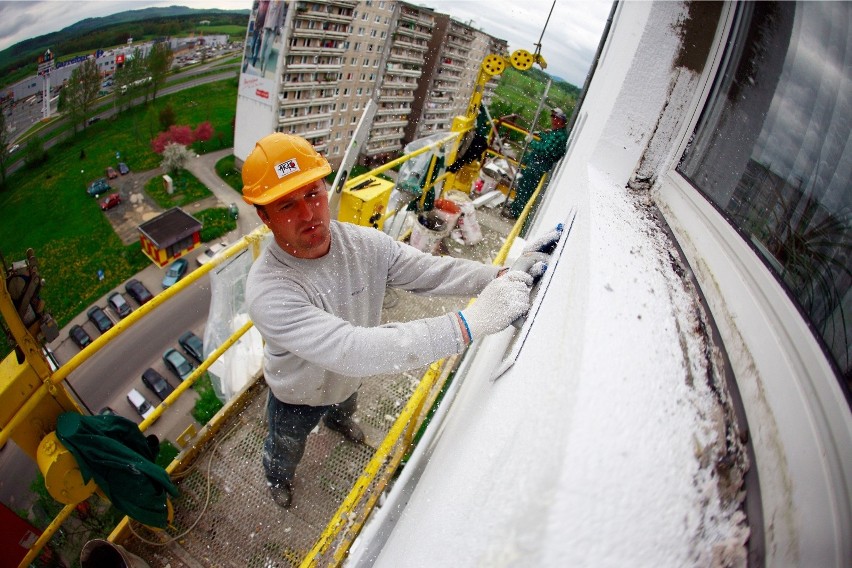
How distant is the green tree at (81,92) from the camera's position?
68.1 ft

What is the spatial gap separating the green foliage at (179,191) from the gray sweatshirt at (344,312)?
3085 centimetres

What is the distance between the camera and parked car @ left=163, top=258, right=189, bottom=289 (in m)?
21.8

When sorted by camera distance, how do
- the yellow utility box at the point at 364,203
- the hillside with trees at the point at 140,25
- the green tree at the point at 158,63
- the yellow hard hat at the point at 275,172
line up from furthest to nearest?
the green tree at the point at 158,63, the hillside with trees at the point at 140,25, the yellow utility box at the point at 364,203, the yellow hard hat at the point at 275,172

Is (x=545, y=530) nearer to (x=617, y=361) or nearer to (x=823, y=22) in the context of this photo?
(x=617, y=361)

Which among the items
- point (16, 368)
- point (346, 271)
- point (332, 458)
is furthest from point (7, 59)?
point (332, 458)

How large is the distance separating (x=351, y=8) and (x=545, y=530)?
120ft

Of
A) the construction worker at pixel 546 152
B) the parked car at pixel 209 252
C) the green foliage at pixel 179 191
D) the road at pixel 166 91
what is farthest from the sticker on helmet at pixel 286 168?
the green foliage at pixel 179 191

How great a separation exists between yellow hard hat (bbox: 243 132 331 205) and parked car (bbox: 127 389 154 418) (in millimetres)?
18071

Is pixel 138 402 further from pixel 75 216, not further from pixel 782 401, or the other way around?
pixel 782 401

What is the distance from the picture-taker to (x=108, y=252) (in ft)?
76.0

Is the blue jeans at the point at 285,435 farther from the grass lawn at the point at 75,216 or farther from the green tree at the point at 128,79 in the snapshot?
the green tree at the point at 128,79

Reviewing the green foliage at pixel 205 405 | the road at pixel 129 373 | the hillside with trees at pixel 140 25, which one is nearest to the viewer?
the road at pixel 129 373

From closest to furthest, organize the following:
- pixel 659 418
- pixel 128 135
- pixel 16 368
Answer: pixel 659 418
pixel 16 368
pixel 128 135

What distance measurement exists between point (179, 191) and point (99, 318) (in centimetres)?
1271
